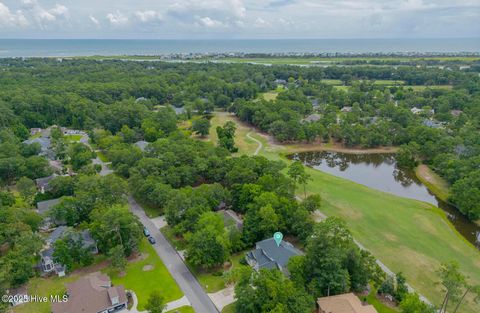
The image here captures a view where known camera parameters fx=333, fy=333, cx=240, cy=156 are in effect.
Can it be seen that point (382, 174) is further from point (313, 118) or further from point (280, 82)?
point (280, 82)

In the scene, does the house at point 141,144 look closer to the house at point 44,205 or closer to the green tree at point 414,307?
the house at point 44,205

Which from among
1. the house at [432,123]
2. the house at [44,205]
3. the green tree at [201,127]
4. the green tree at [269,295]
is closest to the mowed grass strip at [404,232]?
the green tree at [269,295]

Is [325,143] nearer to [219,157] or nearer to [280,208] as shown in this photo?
[219,157]

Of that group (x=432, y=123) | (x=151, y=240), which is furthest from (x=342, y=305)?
(x=432, y=123)

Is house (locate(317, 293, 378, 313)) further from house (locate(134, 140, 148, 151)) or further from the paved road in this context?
house (locate(134, 140, 148, 151))

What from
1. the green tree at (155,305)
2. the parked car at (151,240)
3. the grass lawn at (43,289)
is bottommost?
the grass lawn at (43,289)

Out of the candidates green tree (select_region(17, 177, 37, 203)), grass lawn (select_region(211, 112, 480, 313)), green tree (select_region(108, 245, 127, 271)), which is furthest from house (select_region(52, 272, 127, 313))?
grass lawn (select_region(211, 112, 480, 313))
